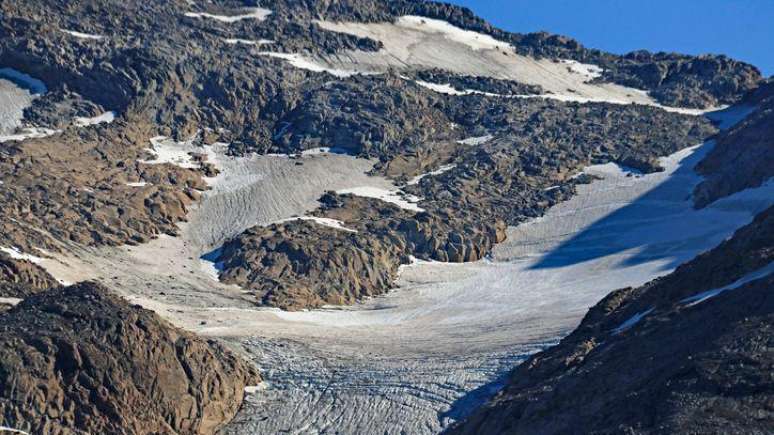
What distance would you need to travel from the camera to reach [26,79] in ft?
355

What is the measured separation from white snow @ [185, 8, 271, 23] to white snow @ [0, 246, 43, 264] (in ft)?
191

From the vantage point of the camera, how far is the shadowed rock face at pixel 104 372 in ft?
158

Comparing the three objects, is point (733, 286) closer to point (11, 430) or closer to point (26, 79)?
point (11, 430)

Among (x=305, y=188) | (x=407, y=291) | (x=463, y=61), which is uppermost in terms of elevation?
(x=463, y=61)

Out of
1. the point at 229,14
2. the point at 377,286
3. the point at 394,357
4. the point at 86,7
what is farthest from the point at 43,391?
the point at 229,14

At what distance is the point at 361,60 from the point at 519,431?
93879 millimetres

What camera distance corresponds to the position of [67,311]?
52.8m

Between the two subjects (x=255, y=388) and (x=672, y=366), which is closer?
(x=672, y=366)

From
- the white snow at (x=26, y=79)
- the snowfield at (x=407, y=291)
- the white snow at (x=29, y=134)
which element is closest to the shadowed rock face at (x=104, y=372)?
the snowfield at (x=407, y=291)

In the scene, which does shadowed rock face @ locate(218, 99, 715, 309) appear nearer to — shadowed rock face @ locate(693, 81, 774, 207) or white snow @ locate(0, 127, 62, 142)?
shadowed rock face @ locate(693, 81, 774, 207)

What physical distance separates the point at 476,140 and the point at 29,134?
35.4 metres

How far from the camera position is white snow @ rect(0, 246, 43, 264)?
7018 centimetres

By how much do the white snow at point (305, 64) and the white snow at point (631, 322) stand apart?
7895 centimetres

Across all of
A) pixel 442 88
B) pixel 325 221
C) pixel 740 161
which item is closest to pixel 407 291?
pixel 325 221
